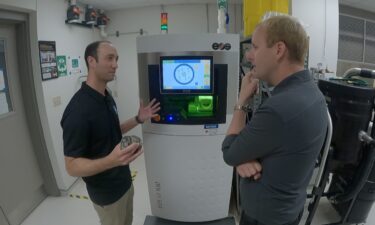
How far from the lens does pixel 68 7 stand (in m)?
3.18

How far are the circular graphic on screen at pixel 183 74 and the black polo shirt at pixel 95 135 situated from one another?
1.56ft

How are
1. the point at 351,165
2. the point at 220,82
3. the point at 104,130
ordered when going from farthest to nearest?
the point at 351,165
the point at 220,82
the point at 104,130

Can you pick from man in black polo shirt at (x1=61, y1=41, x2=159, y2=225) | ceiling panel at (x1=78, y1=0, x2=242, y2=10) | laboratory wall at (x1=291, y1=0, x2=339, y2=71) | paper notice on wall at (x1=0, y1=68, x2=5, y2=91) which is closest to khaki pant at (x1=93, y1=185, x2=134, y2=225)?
man in black polo shirt at (x1=61, y1=41, x2=159, y2=225)

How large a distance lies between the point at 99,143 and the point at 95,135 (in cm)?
6

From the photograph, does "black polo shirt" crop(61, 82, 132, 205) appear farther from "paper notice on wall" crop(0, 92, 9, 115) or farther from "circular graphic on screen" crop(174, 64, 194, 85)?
"paper notice on wall" crop(0, 92, 9, 115)

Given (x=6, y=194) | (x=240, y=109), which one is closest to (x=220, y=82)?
(x=240, y=109)

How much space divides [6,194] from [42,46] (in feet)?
4.87

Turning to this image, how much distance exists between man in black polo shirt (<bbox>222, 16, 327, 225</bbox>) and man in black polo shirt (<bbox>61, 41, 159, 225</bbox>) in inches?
22.9

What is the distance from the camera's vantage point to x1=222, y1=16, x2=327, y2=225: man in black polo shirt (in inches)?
33.0

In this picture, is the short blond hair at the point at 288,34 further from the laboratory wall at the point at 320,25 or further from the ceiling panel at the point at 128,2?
the ceiling panel at the point at 128,2

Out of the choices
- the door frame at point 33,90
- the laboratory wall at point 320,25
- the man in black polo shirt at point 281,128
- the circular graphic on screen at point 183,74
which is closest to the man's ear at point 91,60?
the circular graphic on screen at point 183,74

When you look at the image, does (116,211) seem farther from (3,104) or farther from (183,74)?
(3,104)

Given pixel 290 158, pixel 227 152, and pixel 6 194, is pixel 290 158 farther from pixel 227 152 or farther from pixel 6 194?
pixel 6 194

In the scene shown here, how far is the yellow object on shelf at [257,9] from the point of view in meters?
2.02
